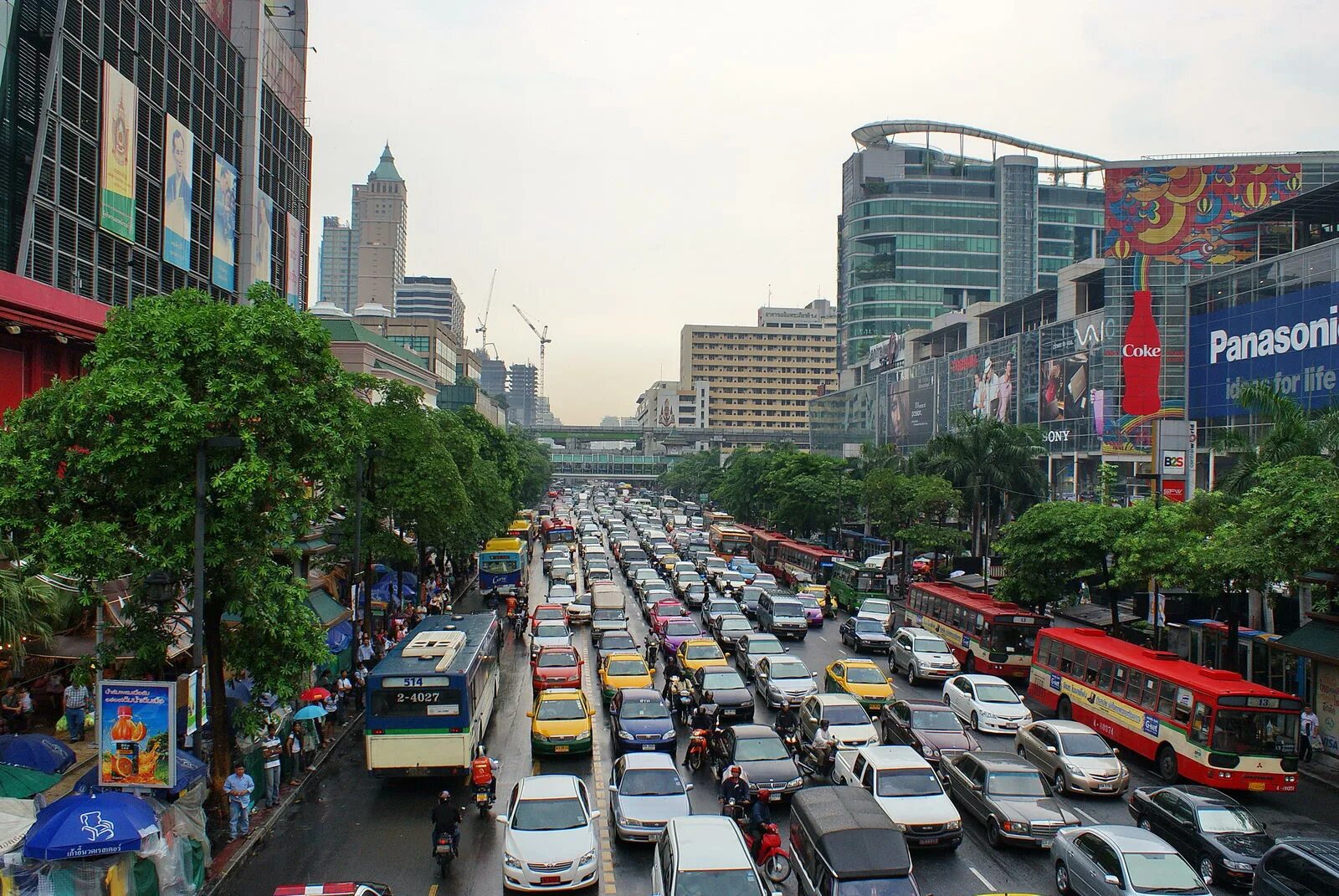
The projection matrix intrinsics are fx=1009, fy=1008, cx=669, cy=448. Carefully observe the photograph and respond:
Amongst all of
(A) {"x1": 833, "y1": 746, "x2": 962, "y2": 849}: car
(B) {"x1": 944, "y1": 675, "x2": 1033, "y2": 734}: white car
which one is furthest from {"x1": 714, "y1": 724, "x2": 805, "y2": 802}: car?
(B) {"x1": 944, "y1": 675, "x2": 1033, "y2": 734}: white car

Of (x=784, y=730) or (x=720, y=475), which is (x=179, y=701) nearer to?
(x=784, y=730)

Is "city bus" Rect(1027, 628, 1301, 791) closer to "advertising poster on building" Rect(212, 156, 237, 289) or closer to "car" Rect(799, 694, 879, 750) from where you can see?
"car" Rect(799, 694, 879, 750)

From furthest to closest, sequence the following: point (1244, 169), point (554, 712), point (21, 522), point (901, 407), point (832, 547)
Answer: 1. point (901, 407)
2. point (832, 547)
3. point (1244, 169)
4. point (554, 712)
5. point (21, 522)

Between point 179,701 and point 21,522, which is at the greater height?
point 21,522

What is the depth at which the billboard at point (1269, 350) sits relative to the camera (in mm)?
48656

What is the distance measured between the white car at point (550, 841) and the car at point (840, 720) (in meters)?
6.45

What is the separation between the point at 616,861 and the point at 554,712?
6.51 m

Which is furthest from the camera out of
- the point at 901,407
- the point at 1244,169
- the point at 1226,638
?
the point at 901,407

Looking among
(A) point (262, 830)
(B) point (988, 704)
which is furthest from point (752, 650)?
(A) point (262, 830)

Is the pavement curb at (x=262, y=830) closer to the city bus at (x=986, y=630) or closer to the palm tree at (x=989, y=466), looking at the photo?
the city bus at (x=986, y=630)

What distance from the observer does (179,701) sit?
65.5 feet

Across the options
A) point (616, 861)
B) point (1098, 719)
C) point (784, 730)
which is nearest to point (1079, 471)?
point (1098, 719)

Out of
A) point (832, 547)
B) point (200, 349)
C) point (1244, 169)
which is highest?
point (1244, 169)

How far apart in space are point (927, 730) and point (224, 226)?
57098 millimetres
